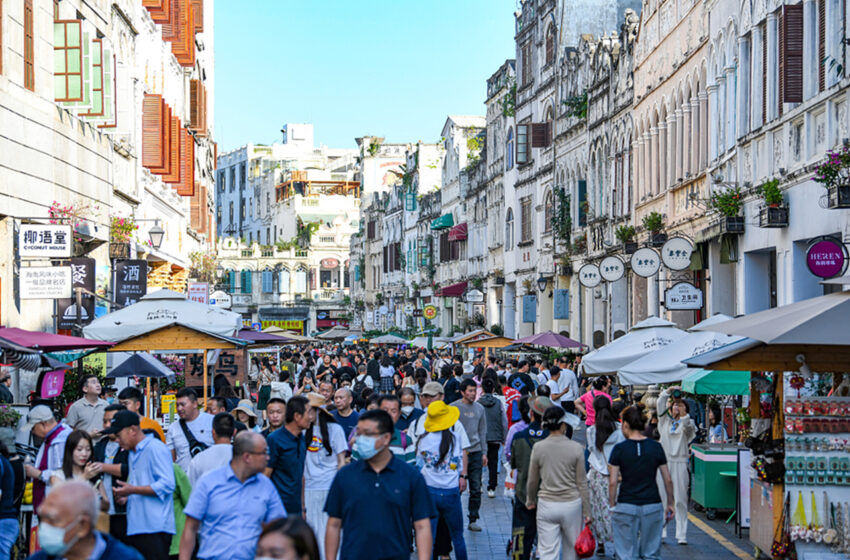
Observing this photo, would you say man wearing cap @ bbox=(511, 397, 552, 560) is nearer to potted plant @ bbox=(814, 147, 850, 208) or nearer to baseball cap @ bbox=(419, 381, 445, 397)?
baseball cap @ bbox=(419, 381, 445, 397)

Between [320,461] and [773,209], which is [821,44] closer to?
[773,209]

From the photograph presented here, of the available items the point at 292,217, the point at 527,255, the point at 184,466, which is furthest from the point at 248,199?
the point at 184,466

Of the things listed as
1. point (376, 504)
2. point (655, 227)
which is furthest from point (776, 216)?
point (376, 504)

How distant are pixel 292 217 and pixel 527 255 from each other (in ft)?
202

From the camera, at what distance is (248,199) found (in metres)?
120

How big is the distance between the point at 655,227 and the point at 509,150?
20.8 meters

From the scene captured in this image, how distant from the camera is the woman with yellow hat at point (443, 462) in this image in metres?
11.4

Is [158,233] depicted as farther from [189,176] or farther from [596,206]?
[596,206]

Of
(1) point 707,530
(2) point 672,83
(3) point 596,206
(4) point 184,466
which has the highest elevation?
(2) point 672,83

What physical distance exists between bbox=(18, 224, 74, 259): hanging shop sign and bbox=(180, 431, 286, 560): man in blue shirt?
11.3m

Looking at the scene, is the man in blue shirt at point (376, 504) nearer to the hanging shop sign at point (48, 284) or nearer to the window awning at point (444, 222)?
the hanging shop sign at point (48, 284)

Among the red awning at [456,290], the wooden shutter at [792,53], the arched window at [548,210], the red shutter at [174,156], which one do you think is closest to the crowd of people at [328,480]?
the wooden shutter at [792,53]

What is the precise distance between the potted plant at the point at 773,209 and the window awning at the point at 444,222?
132 feet

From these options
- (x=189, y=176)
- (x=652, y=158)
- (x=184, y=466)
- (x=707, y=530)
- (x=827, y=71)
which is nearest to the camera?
(x=184, y=466)
